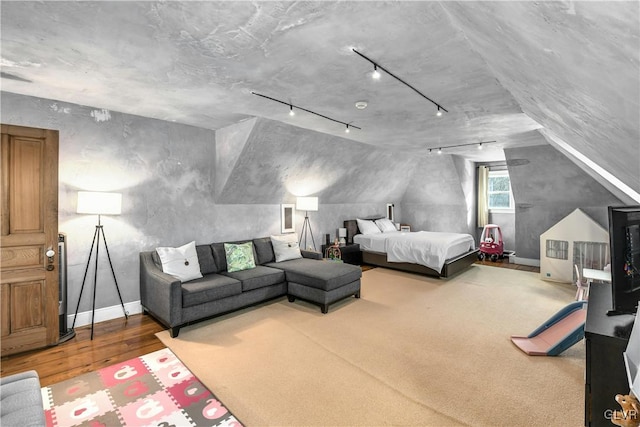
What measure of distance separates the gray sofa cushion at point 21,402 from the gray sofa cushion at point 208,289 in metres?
1.66

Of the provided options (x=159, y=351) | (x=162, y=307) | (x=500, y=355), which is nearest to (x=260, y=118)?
(x=162, y=307)

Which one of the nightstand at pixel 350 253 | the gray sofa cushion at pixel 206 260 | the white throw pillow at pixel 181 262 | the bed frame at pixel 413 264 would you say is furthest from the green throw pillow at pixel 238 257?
the bed frame at pixel 413 264

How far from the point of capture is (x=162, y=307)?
3.41 m

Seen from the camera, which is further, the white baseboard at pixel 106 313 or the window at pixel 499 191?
the window at pixel 499 191


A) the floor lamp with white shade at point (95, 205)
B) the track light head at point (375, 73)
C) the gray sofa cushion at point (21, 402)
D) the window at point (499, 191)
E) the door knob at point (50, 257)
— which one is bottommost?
the gray sofa cushion at point (21, 402)

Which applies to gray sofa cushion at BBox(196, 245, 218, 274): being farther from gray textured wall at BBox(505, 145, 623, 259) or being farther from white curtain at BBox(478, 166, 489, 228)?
white curtain at BBox(478, 166, 489, 228)

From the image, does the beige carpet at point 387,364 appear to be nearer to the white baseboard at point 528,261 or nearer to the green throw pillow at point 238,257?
the green throw pillow at point 238,257

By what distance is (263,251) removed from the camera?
4.94 meters

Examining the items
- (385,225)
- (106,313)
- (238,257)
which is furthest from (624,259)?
(385,225)

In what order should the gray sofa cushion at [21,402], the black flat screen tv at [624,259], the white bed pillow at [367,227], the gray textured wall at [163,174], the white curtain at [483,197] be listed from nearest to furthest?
the gray sofa cushion at [21,402] < the black flat screen tv at [624,259] < the gray textured wall at [163,174] < the white bed pillow at [367,227] < the white curtain at [483,197]

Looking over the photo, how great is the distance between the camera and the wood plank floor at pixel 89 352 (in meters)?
2.70

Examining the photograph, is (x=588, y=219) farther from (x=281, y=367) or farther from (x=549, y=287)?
(x=281, y=367)

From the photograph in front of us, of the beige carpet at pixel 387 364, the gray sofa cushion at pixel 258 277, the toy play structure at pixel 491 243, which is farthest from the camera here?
the toy play structure at pixel 491 243

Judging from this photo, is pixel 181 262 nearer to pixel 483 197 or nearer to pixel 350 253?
pixel 350 253
